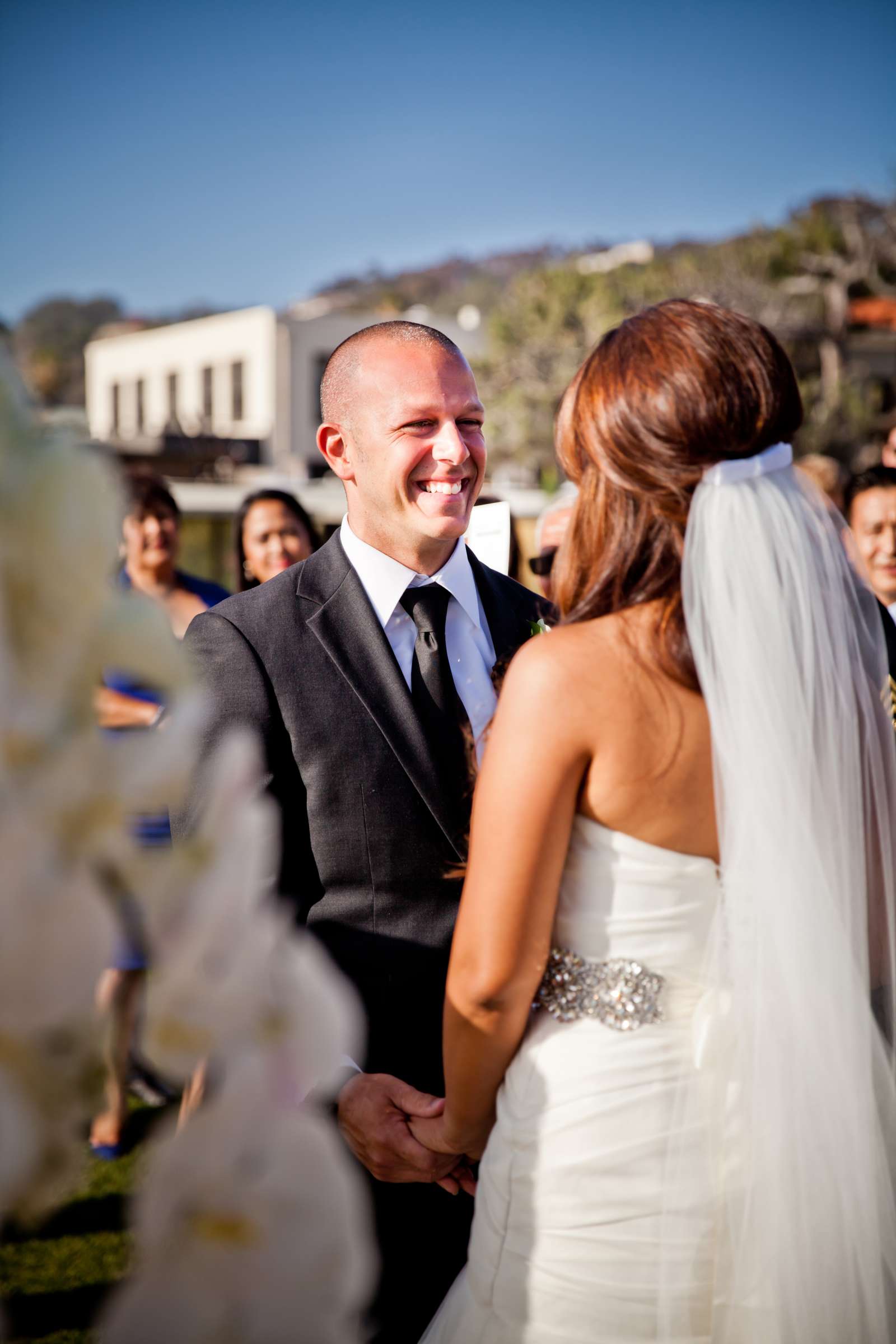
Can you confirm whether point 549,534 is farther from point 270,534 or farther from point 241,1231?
point 241,1231

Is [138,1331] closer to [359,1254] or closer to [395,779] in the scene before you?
Result: [359,1254]

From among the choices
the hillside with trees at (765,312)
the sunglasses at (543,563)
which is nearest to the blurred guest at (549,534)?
the sunglasses at (543,563)

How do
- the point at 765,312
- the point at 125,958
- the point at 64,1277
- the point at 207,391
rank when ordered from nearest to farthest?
the point at 125,958
the point at 64,1277
the point at 765,312
the point at 207,391

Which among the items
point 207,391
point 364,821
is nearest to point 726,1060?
point 364,821

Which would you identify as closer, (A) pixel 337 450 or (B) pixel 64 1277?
(B) pixel 64 1277

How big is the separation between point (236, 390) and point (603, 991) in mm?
43141

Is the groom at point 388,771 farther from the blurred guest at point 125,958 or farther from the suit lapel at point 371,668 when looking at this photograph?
the blurred guest at point 125,958

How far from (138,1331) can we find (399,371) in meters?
2.18

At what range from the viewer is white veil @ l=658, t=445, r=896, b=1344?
5.10 ft

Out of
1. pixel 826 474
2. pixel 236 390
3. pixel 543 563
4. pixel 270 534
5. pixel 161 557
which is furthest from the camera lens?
pixel 236 390

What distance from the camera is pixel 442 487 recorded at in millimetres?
2357

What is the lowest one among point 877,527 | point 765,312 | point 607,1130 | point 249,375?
point 607,1130

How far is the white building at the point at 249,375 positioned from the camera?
39500 mm

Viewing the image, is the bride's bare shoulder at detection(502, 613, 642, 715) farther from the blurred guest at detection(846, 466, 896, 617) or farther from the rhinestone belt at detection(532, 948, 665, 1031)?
the blurred guest at detection(846, 466, 896, 617)
